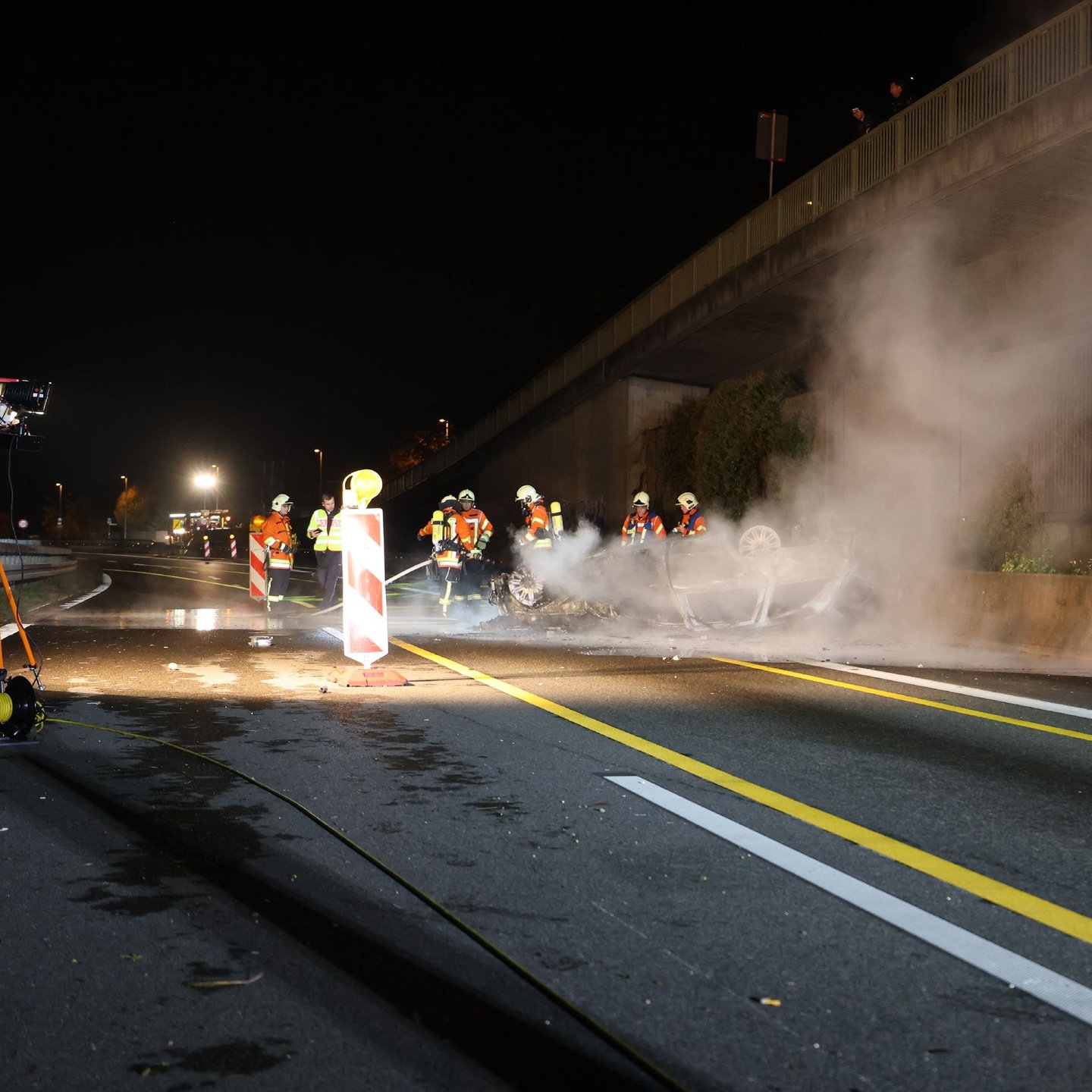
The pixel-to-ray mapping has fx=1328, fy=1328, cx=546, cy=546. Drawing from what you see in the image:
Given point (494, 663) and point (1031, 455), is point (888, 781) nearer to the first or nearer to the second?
point (494, 663)

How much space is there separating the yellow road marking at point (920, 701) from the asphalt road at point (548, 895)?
51 mm

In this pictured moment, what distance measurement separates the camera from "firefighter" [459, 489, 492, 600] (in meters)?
20.2

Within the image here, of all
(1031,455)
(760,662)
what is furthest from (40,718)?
(1031,455)

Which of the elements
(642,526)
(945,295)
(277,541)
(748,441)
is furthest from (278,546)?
(748,441)

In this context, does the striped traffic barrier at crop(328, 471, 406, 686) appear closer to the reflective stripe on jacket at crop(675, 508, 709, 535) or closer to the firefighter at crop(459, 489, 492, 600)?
the reflective stripe on jacket at crop(675, 508, 709, 535)

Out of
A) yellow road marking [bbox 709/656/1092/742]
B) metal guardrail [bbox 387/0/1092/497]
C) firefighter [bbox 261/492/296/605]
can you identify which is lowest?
yellow road marking [bbox 709/656/1092/742]

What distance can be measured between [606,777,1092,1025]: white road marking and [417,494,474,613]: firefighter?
45.0ft

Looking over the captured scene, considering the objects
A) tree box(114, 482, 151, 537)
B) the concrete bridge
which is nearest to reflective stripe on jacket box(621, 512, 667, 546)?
the concrete bridge

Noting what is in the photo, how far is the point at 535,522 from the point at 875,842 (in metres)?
12.8

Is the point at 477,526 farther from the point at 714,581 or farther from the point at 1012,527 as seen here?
the point at 1012,527

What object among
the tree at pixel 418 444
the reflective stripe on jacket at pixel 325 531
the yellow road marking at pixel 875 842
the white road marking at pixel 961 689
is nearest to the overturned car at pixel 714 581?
the white road marking at pixel 961 689

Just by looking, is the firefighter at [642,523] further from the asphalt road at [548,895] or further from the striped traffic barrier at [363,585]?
the asphalt road at [548,895]

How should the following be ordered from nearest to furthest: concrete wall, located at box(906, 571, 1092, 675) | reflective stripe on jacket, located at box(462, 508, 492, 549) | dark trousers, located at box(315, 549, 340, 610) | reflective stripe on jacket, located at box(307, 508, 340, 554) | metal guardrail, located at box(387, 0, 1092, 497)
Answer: concrete wall, located at box(906, 571, 1092, 675), metal guardrail, located at box(387, 0, 1092, 497), reflective stripe on jacket, located at box(307, 508, 340, 554), dark trousers, located at box(315, 549, 340, 610), reflective stripe on jacket, located at box(462, 508, 492, 549)

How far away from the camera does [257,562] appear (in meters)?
21.7
